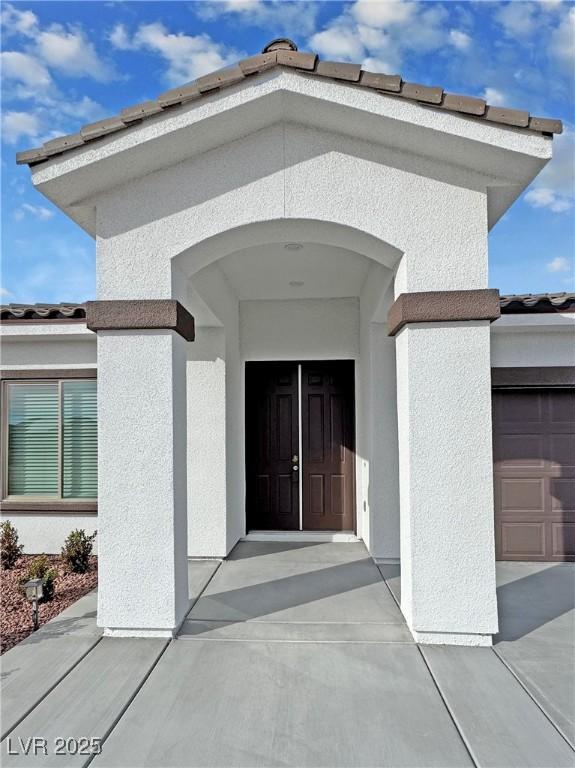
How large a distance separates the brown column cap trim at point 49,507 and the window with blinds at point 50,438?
6.3 inches

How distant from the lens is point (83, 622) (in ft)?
14.9

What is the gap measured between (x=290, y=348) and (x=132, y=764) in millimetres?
6184

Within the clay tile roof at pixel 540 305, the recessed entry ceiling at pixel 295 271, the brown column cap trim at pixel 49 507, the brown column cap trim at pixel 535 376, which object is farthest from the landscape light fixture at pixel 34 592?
the clay tile roof at pixel 540 305

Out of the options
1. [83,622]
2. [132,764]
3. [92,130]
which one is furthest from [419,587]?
[92,130]

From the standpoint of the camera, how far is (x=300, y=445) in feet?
26.9

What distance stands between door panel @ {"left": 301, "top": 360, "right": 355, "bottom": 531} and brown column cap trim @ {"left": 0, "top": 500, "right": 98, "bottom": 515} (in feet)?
12.0

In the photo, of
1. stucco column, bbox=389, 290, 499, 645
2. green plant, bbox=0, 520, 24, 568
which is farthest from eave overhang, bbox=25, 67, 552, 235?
green plant, bbox=0, 520, 24, 568

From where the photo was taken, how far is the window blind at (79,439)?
24.8ft

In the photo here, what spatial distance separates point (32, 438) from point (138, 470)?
4.52m

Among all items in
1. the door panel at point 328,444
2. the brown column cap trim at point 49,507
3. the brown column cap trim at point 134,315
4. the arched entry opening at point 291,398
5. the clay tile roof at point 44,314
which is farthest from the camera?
the door panel at point 328,444

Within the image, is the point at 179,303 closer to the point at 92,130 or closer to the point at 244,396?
the point at 92,130

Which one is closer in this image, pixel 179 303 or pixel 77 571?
pixel 179 303

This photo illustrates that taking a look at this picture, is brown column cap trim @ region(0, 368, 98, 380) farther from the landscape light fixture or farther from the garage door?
the garage door

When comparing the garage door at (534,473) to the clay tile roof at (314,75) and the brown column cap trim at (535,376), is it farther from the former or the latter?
the clay tile roof at (314,75)
